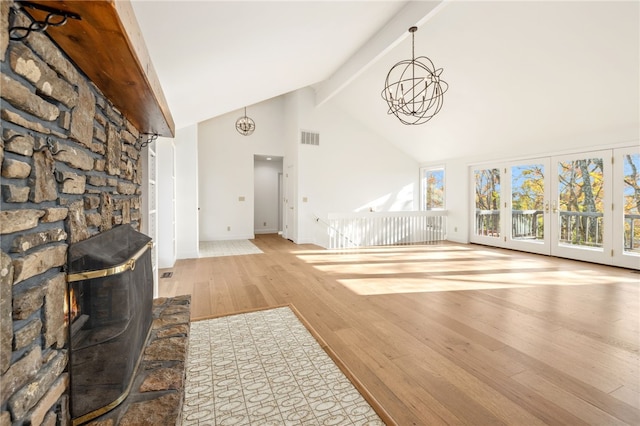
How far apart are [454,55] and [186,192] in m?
4.96

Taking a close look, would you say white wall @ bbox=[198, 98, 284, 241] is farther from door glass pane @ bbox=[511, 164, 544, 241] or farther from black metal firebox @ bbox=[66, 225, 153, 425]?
black metal firebox @ bbox=[66, 225, 153, 425]

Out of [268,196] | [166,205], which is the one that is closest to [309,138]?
[268,196]

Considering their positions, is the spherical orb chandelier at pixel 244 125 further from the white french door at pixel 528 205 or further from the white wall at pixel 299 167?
the white french door at pixel 528 205

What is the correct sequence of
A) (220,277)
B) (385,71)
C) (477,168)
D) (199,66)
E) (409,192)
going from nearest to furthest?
(199,66)
(220,277)
(385,71)
(477,168)
(409,192)

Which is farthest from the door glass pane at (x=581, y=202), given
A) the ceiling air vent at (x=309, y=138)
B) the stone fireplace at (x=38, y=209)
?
the stone fireplace at (x=38, y=209)

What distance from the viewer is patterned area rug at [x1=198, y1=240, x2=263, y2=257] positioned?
5.57m

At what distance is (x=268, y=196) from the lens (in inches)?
348

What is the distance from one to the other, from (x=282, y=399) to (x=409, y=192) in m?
7.44

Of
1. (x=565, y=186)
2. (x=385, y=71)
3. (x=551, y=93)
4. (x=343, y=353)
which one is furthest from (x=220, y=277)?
(x=565, y=186)

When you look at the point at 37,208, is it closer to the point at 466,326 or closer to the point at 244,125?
the point at 466,326

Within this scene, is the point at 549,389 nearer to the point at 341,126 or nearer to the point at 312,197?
the point at 312,197

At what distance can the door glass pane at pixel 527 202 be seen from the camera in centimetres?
553

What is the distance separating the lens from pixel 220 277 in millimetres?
3920

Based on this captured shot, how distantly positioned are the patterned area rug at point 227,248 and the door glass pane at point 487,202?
5.05 meters
